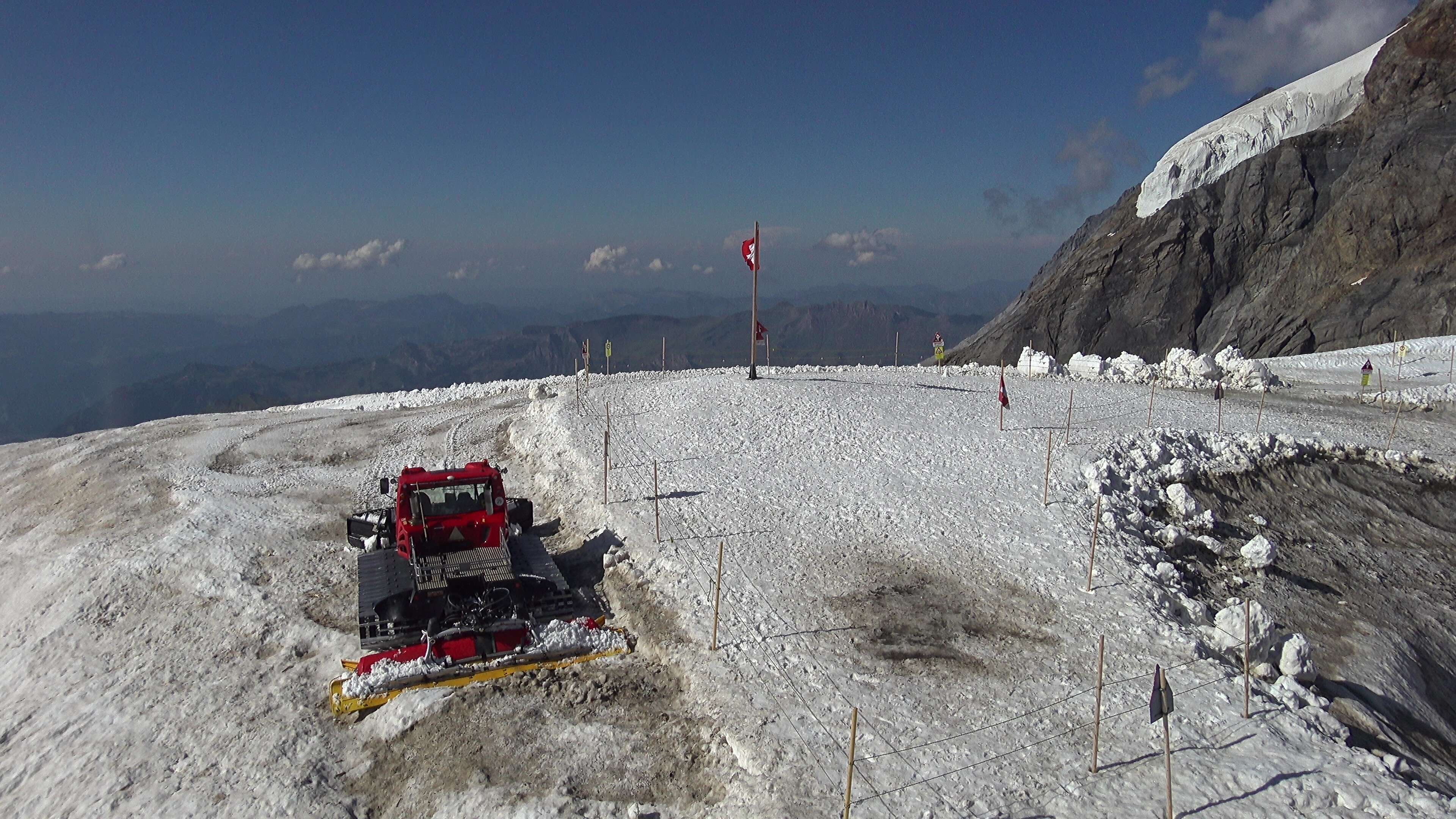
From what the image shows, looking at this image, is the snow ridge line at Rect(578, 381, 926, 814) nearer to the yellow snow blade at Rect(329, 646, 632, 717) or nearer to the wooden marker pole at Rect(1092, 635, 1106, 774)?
the wooden marker pole at Rect(1092, 635, 1106, 774)

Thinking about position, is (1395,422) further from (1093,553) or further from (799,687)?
(799,687)

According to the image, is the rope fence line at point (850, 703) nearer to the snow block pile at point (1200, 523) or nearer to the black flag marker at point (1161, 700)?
the snow block pile at point (1200, 523)

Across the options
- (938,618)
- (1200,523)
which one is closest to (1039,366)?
(1200,523)

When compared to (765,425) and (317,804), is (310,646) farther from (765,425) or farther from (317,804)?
(765,425)

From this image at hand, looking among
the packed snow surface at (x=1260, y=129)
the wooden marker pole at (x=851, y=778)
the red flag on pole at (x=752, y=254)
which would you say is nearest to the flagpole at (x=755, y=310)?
the red flag on pole at (x=752, y=254)

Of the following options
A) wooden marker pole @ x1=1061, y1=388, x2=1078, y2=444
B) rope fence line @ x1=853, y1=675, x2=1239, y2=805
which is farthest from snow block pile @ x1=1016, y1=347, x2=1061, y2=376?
rope fence line @ x1=853, y1=675, x2=1239, y2=805
